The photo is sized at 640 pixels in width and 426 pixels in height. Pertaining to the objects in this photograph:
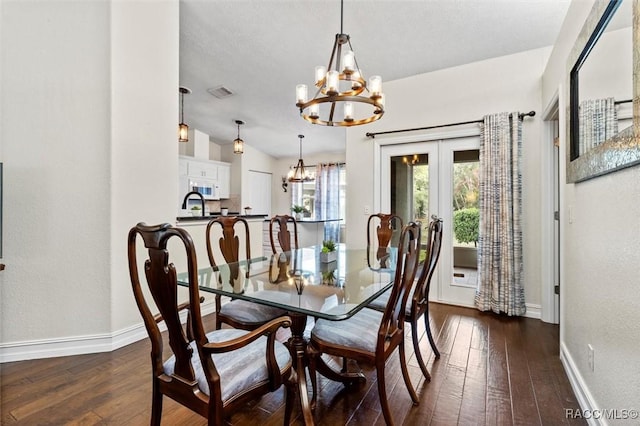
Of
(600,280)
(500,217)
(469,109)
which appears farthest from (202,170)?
(600,280)

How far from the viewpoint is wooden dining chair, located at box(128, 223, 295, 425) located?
Result: 1.04 m

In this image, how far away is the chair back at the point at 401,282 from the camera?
1422 mm

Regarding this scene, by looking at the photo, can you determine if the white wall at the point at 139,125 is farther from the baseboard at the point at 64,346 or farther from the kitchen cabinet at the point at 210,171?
the kitchen cabinet at the point at 210,171

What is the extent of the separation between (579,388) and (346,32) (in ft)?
11.3

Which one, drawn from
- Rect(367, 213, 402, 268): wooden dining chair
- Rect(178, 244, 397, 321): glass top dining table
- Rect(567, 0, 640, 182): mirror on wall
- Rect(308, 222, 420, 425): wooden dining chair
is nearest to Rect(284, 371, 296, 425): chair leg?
Rect(308, 222, 420, 425): wooden dining chair

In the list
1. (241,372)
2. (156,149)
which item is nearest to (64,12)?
(156,149)

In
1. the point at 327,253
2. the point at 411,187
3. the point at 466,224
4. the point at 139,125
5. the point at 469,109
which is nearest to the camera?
the point at 327,253

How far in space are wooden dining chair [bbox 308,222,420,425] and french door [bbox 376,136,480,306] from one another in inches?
84.3

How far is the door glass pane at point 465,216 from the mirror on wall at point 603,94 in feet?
4.85

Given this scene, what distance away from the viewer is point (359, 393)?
1829mm

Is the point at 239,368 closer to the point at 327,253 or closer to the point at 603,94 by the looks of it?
the point at 327,253

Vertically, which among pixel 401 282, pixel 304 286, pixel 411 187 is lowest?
pixel 304 286

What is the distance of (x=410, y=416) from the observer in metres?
1.63

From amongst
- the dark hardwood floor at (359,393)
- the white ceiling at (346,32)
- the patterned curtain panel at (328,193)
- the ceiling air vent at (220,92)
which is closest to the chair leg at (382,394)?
the dark hardwood floor at (359,393)
